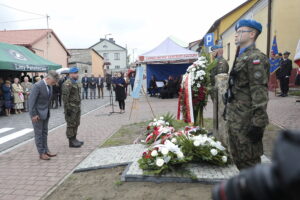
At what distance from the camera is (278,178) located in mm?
768

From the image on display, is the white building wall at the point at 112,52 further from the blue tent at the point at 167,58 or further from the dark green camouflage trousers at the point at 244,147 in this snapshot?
the dark green camouflage trousers at the point at 244,147

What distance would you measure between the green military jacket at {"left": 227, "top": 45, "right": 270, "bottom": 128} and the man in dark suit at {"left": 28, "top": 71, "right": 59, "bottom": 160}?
12.9 feet

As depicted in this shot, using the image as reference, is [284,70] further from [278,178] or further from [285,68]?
[278,178]

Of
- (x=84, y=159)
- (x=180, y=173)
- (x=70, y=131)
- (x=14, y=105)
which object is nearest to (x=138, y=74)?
(x=70, y=131)

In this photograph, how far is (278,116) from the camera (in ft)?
27.3

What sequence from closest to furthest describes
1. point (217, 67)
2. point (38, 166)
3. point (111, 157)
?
point (38, 166) → point (111, 157) → point (217, 67)

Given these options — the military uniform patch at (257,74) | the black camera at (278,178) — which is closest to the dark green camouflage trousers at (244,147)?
the military uniform patch at (257,74)

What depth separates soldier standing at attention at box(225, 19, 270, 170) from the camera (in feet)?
9.05

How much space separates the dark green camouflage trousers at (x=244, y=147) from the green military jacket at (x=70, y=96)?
434 centimetres

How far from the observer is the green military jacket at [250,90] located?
2730mm

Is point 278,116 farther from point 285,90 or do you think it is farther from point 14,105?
point 14,105

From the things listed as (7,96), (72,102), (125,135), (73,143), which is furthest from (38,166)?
(7,96)

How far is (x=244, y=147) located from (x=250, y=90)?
0.66 meters

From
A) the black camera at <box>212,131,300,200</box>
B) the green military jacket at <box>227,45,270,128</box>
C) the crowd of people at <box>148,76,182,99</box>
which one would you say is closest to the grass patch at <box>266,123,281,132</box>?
the green military jacket at <box>227,45,270,128</box>
